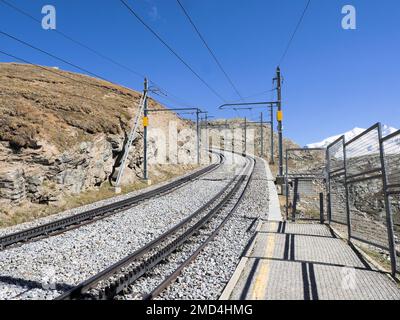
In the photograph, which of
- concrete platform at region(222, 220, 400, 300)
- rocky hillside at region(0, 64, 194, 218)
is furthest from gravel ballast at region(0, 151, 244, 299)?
rocky hillside at region(0, 64, 194, 218)

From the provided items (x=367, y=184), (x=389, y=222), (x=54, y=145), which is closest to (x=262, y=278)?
(x=389, y=222)

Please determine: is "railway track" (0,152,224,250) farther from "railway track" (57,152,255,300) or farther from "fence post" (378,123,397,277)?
"fence post" (378,123,397,277)

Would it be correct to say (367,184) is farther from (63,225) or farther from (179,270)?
(63,225)

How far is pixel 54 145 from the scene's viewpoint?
1809 cm

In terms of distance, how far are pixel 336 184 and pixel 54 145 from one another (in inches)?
543

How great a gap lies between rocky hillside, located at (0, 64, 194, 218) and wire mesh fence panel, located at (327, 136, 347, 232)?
1226cm

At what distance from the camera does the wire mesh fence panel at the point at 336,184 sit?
1132cm

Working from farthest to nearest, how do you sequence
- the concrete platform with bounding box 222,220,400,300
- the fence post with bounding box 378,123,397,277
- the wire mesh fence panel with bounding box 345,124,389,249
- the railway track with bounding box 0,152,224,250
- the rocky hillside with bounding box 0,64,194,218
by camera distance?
the rocky hillside with bounding box 0,64,194,218, the railway track with bounding box 0,152,224,250, the wire mesh fence panel with bounding box 345,124,389,249, the fence post with bounding box 378,123,397,277, the concrete platform with bounding box 222,220,400,300

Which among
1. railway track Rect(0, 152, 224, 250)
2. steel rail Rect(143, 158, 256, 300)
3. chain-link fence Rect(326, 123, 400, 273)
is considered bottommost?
steel rail Rect(143, 158, 256, 300)

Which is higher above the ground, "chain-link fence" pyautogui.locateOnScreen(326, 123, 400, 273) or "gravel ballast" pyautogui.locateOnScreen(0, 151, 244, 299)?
"chain-link fence" pyautogui.locateOnScreen(326, 123, 400, 273)

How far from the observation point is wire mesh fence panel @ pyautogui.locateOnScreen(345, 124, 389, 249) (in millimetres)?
7703

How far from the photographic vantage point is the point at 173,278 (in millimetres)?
7039

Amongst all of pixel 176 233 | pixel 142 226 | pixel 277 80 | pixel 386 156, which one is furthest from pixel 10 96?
pixel 386 156
